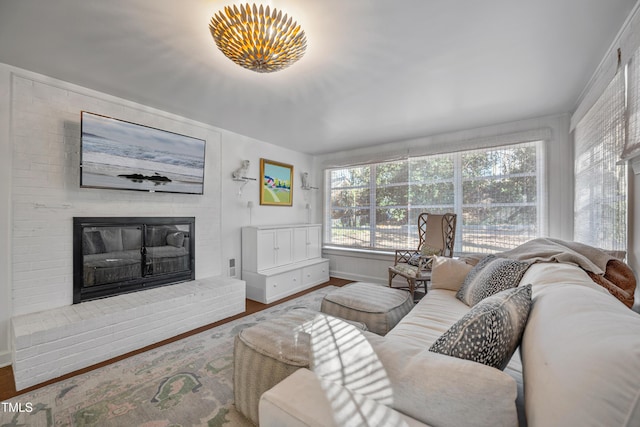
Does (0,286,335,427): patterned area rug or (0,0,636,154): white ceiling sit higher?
(0,0,636,154): white ceiling

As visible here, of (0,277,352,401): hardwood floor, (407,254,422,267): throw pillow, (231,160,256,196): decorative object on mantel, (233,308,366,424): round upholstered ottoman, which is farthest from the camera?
(231,160,256,196): decorative object on mantel

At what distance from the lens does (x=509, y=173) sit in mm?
3543

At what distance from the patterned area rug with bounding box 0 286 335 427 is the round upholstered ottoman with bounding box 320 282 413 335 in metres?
1.01

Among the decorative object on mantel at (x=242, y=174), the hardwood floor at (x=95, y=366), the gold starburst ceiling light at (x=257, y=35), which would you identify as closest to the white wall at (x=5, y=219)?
the hardwood floor at (x=95, y=366)

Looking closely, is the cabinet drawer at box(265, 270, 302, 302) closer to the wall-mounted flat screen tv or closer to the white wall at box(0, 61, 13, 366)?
the wall-mounted flat screen tv

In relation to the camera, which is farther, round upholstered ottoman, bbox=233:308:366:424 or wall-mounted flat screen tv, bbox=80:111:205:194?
wall-mounted flat screen tv, bbox=80:111:205:194

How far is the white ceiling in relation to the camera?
1559 millimetres

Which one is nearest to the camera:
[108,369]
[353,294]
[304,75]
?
[108,369]

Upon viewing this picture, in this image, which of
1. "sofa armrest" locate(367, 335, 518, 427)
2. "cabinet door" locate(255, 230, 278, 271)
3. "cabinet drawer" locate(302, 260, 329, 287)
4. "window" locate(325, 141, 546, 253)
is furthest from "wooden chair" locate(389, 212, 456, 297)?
"sofa armrest" locate(367, 335, 518, 427)

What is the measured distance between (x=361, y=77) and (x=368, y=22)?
26.5 inches

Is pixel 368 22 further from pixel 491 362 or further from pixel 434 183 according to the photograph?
pixel 434 183

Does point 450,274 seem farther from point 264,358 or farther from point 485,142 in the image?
point 485,142

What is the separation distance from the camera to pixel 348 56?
200 centimetres

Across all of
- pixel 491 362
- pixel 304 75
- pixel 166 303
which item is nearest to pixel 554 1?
pixel 304 75
